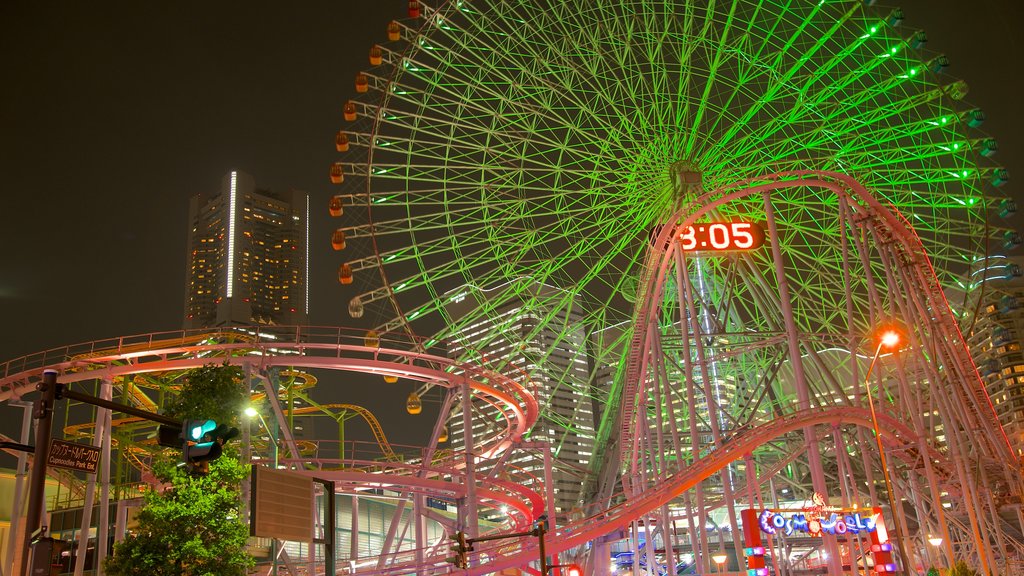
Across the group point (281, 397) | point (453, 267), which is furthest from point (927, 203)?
point (281, 397)

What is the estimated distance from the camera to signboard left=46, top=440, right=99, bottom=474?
453 inches

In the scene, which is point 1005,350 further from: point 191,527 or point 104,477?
point 191,527

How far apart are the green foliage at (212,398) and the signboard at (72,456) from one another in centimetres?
758

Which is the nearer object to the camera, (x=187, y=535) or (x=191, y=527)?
(x=187, y=535)

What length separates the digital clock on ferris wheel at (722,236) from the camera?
107ft

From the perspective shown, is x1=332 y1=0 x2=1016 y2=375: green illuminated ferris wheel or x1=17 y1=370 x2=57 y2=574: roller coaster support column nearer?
x1=17 y1=370 x2=57 y2=574: roller coaster support column

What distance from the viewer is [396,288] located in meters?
35.2

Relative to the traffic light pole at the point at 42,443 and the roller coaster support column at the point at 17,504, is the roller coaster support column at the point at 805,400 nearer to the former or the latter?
the traffic light pole at the point at 42,443

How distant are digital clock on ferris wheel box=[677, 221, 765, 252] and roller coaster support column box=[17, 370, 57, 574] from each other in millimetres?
25281

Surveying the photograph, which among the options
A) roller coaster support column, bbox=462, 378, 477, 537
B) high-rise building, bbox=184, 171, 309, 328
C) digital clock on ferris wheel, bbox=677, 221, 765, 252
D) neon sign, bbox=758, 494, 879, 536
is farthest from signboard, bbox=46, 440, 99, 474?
high-rise building, bbox=184, 171, 309, 328

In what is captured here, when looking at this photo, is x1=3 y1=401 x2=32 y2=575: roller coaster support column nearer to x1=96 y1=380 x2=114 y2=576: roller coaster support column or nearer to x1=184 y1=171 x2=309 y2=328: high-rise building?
x1=96 y1=380 x2=114 y2=576: roller coaster support column

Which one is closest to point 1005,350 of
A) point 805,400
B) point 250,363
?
point 805,400

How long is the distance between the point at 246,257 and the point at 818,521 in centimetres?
8924

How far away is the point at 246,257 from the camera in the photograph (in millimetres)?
102562
